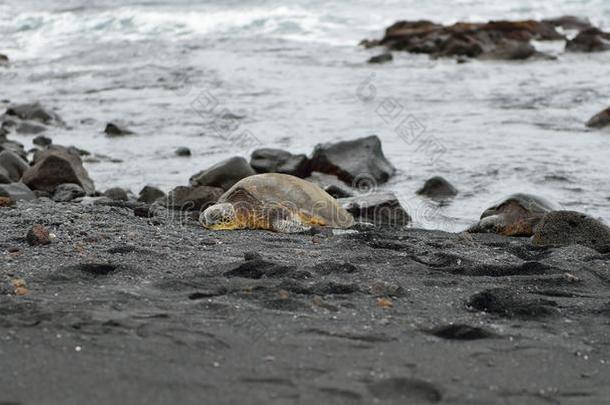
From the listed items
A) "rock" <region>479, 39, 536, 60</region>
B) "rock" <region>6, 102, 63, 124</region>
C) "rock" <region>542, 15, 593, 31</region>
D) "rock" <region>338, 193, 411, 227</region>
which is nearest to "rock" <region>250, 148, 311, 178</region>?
"rock" <region>338, 193, 411, 227</region>

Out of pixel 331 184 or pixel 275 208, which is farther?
pixel 331 184

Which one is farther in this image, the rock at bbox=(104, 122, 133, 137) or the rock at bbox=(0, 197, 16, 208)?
the rock at bbox=(104, 122, 133, 137)

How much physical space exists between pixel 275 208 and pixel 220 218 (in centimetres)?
31

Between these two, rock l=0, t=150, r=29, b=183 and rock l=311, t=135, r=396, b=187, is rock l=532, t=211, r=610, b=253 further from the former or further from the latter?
rock l=0, t=150, r=29, b=183

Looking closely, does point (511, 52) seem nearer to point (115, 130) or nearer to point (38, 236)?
point (115, 130)

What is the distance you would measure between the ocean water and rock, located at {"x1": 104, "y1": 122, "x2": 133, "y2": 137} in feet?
0.51

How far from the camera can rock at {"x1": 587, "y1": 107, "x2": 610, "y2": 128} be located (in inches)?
319

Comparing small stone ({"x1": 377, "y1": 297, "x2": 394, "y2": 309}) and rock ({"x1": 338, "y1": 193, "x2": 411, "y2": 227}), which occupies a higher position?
small stone ({"x1": 377, "y1": 297, "x2": 394, "y2": 309})

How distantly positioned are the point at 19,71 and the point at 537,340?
12.4 metres

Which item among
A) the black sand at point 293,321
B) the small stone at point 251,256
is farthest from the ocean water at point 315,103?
the small stone at point 251,256

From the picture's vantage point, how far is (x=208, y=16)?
20156 millimetres

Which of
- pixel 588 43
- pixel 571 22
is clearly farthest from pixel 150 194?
pixel 571 22

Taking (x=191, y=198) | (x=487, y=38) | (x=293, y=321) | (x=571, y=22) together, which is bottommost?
(x=191, y=198)

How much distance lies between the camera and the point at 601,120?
8.12m
